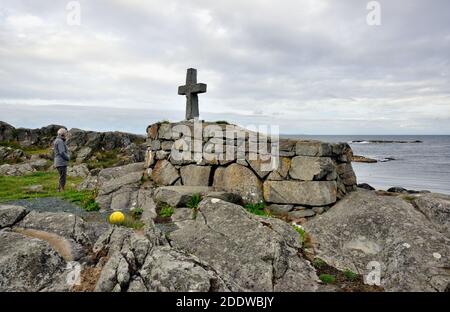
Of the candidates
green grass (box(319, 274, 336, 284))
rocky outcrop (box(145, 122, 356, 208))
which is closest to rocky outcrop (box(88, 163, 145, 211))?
rocky outcrop (box(145, 122, 356, 208))

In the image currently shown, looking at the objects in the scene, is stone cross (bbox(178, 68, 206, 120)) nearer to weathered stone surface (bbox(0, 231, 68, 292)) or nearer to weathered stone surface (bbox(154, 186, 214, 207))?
weathered stone surface (bbox(154, 186, 214, 207))

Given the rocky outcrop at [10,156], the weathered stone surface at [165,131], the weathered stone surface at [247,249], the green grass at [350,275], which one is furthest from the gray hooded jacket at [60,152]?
the rocky outcrop at [10,156]

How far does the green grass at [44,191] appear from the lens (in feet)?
38.9

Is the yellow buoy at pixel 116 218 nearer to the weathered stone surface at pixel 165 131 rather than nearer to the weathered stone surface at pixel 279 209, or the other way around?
the weathered stone surface at pixel 279 209

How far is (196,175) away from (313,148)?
4.31 metres

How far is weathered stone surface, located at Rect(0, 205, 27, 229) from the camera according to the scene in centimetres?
665

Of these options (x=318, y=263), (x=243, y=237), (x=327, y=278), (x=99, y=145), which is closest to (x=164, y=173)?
(x=243, y=237)

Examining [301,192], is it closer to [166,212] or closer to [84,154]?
[166,212]

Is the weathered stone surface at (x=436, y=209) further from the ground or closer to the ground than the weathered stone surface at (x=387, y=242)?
further from the ground

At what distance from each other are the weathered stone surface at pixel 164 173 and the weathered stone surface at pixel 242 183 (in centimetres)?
200

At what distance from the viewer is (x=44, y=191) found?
14.3 m

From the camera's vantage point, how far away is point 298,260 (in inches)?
261

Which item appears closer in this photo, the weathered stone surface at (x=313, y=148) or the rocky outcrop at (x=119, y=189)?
the weathered stone surface at (x=313, y=148)
